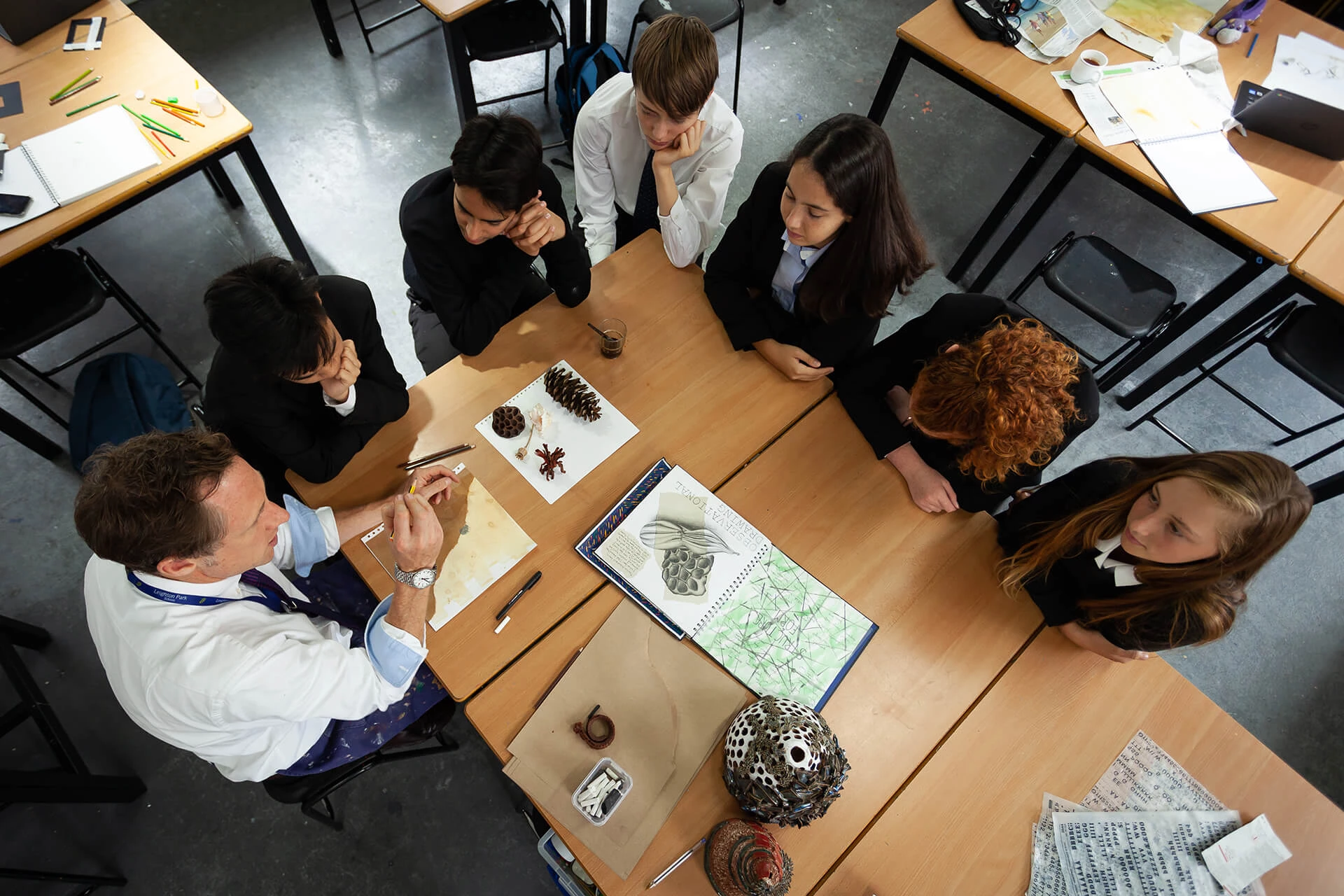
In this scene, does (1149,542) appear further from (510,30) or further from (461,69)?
(510,30)

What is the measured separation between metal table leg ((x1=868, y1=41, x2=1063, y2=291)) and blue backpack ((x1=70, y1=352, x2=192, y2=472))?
2927 millimetres

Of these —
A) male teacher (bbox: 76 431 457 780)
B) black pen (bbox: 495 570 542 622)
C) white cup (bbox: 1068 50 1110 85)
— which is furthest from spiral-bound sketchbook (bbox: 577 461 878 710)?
white cup (bbox: 1068 50 1110 85)

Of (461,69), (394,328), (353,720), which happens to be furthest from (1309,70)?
(353,720)

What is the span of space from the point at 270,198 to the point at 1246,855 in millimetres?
3809

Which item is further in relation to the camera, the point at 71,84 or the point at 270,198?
the point at 270,198

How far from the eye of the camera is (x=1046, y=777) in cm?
156

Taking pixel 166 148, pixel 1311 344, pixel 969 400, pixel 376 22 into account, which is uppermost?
pixel 166 148

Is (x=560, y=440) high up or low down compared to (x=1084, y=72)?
down

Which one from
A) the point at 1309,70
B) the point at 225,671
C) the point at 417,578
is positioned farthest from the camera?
the point at 1309,70

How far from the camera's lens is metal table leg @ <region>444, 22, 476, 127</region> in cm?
285

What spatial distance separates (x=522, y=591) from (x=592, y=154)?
65.0 inches

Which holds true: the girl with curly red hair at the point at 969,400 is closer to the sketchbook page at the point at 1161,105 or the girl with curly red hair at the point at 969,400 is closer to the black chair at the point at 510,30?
the sketchbook page at the point at 1161,105

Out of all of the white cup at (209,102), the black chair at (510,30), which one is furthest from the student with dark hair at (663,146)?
Answer: the white cup at (209,102)

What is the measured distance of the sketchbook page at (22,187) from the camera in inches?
83.6
